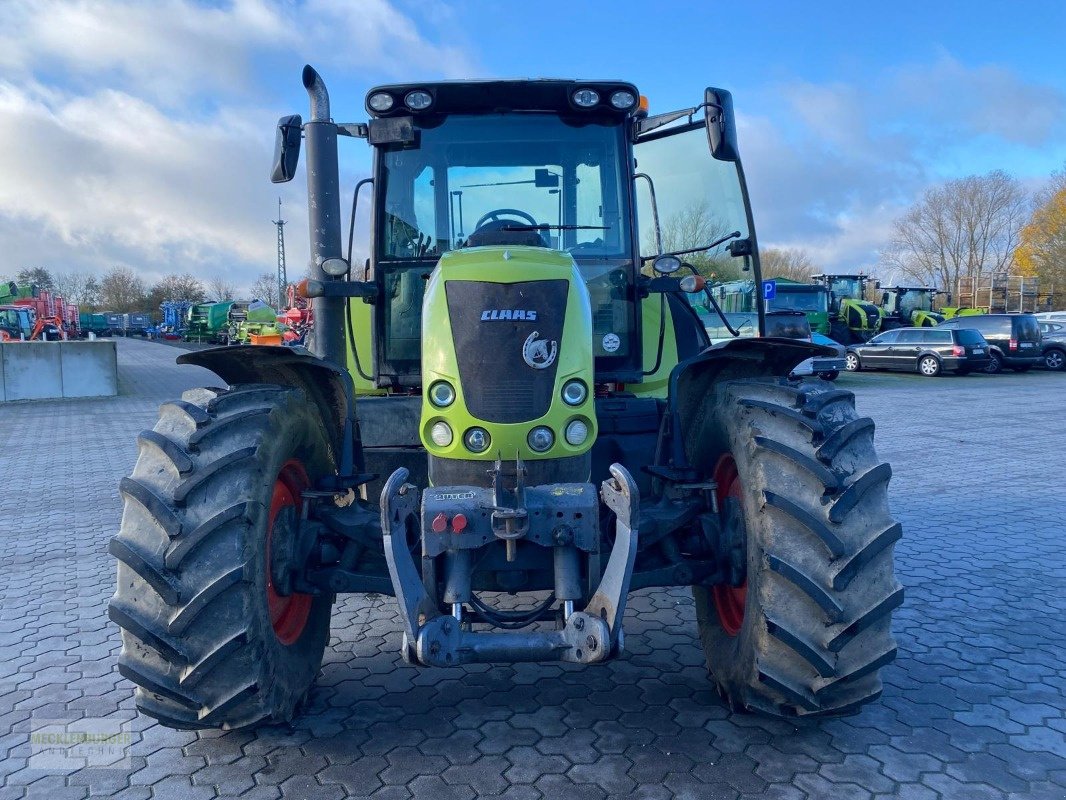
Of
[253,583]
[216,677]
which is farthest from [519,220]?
[216,677]

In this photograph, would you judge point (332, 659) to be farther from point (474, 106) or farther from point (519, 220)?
point (474, 106)

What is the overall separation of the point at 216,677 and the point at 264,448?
834 millimetres

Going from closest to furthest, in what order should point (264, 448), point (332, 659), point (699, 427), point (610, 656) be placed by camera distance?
1. point (610, 656)
2. point (264, 448)
3. point (699, 427)
4. point (332, 659)

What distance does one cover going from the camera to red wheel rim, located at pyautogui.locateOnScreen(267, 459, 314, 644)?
339cm

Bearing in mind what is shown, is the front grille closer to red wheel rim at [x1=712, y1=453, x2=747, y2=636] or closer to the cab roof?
red wheel rim at [x1=712, y1=453, x2=747, y2=636]

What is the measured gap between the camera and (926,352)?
25.3 meters

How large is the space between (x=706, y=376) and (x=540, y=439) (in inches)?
46.2

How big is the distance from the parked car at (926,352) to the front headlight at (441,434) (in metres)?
24.5

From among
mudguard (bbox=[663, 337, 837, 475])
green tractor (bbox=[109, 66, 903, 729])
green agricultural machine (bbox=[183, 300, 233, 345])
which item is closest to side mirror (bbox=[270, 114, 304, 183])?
green tractor (bbox=[109, 66, 903, 729])

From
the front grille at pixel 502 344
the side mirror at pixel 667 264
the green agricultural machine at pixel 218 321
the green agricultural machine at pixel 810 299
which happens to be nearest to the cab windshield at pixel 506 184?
the side mirror at pixel 667 264

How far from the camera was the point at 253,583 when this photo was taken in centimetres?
303

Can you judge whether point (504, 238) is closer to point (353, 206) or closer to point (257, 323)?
point (353, 206)

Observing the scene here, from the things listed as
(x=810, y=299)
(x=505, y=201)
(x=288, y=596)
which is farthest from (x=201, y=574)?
(x=810, y=299)

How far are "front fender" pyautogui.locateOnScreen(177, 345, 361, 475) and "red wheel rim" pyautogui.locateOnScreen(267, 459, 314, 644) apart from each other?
0.22 m
